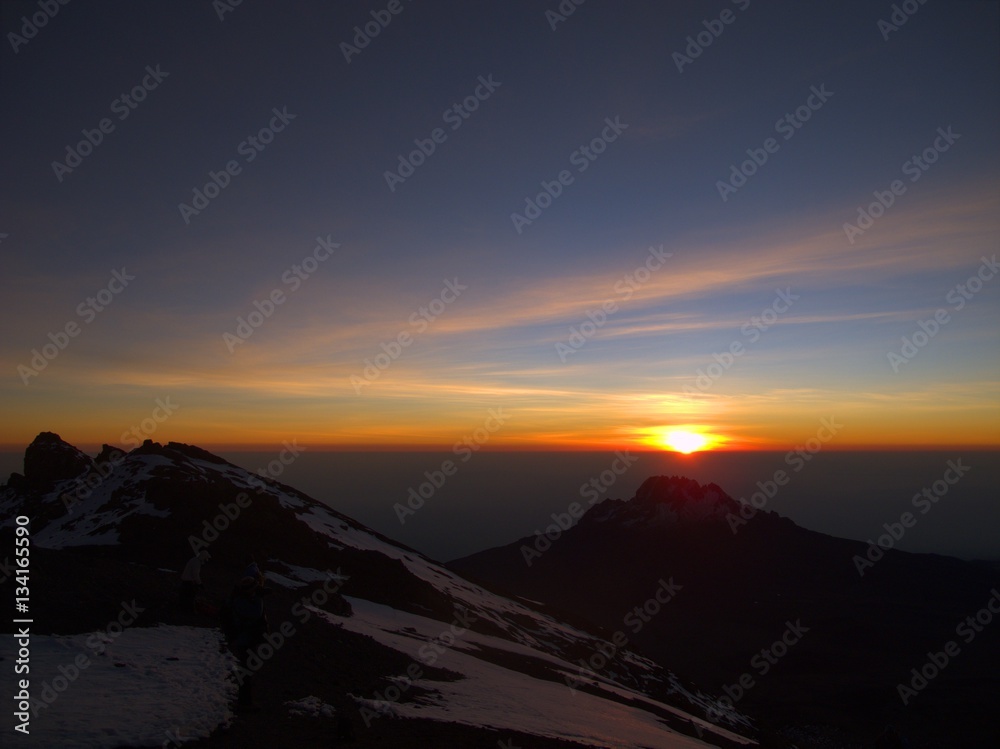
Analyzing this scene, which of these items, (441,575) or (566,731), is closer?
(566,731)

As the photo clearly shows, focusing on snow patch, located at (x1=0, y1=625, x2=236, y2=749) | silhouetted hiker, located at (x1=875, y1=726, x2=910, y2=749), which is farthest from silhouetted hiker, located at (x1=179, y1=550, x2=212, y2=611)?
silhouetted hiker, located at (x1=875, y1=726, x2=910, y2=749)

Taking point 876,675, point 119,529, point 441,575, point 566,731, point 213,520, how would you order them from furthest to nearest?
1. point 876,675
2. point 441,575
3. point 213,520
4. point 119,529
5. point 566,731

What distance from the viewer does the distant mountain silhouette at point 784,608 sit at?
291 ft

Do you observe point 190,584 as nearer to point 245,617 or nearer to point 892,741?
point 245,617

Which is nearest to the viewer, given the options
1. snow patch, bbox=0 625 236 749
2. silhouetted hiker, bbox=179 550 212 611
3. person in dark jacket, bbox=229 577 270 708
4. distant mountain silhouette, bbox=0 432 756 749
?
snow patch, bbox=0 625 236 749

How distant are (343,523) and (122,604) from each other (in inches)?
2266

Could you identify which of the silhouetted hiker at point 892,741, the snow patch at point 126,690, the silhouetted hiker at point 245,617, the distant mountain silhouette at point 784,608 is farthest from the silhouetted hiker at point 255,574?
the distant mountain silhouette at point 784,608

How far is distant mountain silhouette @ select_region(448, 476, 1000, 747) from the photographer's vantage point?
291 feet

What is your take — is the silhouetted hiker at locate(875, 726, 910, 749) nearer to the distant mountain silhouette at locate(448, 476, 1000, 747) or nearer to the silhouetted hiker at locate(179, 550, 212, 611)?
the silhouetted hiker at locate(179, 550, 212, 611)

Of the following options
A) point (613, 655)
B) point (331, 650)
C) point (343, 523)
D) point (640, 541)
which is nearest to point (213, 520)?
point (343, 523)

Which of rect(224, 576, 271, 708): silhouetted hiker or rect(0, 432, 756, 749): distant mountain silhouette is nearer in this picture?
rect(0, 432, 756, 749): distant mountain silhouette

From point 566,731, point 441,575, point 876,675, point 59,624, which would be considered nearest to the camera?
point 59,624

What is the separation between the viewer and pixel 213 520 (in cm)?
5194

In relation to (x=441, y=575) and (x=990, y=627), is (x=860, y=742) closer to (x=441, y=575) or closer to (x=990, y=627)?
(x=441, y=575)
